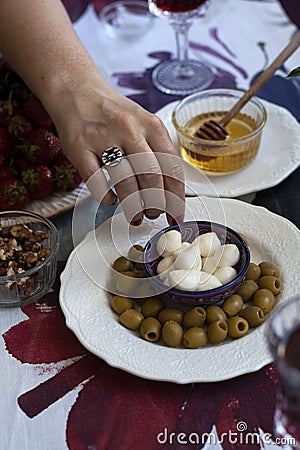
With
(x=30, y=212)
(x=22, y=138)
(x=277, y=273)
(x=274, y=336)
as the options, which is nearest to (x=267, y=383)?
(x=277, y=273)

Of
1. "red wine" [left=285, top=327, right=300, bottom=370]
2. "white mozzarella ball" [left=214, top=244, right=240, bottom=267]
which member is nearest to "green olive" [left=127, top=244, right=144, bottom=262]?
"white mozzarella ball" [left=214, top=244, right=240, bottom=267]

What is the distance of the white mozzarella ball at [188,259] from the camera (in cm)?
93

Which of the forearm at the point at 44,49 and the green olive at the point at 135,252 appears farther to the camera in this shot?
the forearm at the point at 44,49

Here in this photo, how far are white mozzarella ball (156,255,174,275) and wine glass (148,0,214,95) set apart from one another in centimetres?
54

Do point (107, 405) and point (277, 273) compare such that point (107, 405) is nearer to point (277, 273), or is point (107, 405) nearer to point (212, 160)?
point (277, 273)

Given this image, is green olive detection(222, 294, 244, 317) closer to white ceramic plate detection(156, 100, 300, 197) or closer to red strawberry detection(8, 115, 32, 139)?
white ceramic plate detection(156, 100, 300, 197)

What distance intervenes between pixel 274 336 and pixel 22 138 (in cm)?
70

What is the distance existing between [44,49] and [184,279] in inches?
19.5

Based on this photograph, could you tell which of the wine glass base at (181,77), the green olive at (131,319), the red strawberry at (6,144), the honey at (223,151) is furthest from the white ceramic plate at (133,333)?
the wine glass base at (181,77)

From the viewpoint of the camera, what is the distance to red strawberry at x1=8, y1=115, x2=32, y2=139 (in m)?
1.15

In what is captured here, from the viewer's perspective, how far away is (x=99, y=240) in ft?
3.38

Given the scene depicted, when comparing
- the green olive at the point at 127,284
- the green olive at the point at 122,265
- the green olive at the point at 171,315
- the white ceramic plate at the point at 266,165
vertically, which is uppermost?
the green olive at the point at 127,284

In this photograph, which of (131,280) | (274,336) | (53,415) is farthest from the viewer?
(131,280)

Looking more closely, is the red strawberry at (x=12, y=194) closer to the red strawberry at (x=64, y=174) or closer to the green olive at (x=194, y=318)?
the red strawberry at (x=64, y=174)
